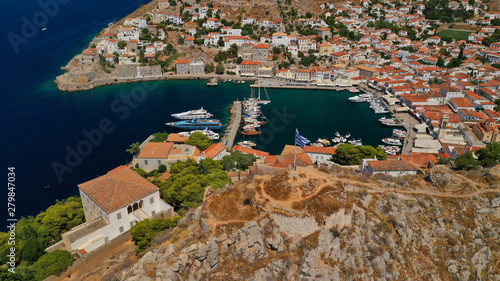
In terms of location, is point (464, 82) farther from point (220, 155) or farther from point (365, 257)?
point (365, 257)

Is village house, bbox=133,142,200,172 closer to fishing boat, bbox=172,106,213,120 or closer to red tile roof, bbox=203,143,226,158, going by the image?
red tile roof, bbox=203,143,226,158

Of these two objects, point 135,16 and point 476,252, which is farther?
point 135,16

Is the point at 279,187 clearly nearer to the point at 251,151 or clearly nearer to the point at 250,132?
the point at 251,151

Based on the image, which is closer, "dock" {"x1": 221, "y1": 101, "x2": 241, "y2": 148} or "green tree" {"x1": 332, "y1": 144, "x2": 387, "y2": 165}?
"green tree" {"x1": 332, "y1": 144, "x2": 387, "y2": 165}

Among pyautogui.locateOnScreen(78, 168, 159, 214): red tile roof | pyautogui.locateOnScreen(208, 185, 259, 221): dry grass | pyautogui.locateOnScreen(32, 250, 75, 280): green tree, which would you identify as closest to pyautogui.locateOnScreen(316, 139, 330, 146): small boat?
pyautogui.locateOnScreen(78, 168, 159, 214): red tile roof

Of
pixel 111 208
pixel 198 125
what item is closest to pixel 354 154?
pixel 111 208

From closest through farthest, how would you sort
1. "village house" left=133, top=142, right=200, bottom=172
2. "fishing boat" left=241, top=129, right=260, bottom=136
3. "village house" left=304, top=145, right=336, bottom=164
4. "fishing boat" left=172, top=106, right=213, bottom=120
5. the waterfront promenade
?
"village house" left=133, top=142, right=200, bottom=172 < "village house" left=304, top=145, right=336, bottom=164 < the waterfront promenade < "fishing boat" left=241, top=129, right=260, bottom=136 < "fishing boat" left=172, top=106, right=213, bottom=120

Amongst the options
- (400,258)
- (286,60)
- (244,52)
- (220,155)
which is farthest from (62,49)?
(400,258)

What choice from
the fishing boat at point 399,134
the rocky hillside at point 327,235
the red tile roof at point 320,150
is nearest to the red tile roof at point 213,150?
the red tile roof at point 320,150
